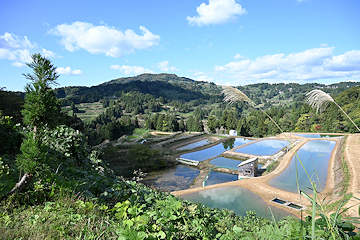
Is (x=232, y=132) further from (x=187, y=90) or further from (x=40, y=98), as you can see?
(x=187, y=90)

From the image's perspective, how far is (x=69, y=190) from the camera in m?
2.53

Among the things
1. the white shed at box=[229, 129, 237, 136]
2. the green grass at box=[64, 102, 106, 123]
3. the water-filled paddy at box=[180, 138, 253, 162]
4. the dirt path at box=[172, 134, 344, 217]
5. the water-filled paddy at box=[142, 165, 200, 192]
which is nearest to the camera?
the dirt path at box=[172, 134, 344, 217]

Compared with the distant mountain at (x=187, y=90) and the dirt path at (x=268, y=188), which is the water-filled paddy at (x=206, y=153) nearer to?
the dirt path at (x=268, y=188)

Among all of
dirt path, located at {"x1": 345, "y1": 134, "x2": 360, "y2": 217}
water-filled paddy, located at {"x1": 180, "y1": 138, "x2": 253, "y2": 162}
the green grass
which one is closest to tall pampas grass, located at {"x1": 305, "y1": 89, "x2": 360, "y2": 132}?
dirt path, located at {"x1": 345, "y1": 134, "x2": 360, "y2": 217}

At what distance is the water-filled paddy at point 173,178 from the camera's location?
43.4 feet

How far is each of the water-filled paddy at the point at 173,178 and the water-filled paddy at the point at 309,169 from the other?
6.09 metres

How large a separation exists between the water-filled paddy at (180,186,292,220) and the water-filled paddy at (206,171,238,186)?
8.00 feet

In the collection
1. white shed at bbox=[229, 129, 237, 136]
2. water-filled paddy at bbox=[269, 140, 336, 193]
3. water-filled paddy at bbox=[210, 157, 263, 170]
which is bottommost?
white shed at bbox=[229, 129, 237, 136]

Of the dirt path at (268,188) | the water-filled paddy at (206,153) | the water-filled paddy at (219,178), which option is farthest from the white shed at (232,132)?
the dirt path at (268,188)

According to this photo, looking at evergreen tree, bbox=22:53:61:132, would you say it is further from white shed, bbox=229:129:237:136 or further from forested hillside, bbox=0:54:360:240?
white shed, bbox=229:129:237:136

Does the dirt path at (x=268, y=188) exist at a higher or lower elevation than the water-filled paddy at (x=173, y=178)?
higher

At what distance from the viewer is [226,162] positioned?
1783 cm

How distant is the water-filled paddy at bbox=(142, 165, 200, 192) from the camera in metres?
13.2

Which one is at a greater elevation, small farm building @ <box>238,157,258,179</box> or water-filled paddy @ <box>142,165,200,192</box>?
small farm building @ <box>238,157,258,179</box>
